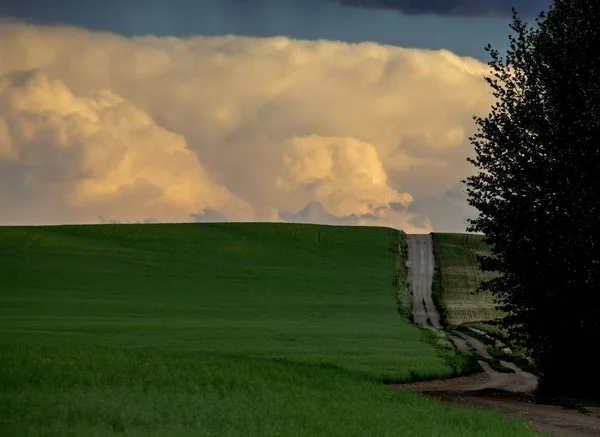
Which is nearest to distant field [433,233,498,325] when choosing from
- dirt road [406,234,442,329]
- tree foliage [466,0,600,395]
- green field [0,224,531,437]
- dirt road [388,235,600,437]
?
dirt road [406,234,442,329]

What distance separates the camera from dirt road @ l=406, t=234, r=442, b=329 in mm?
80500

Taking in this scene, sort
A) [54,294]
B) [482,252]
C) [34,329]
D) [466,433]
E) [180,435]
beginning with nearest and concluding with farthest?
[180,435] < [466,433] < [34,329] < [54,294] < [482,252]

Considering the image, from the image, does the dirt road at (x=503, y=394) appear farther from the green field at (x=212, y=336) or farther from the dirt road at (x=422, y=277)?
the green field at (x=212, y=336)

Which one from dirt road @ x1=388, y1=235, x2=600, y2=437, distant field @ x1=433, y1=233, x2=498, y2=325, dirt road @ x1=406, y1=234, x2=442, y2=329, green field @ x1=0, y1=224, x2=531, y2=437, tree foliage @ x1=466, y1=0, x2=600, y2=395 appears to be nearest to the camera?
green field @ x1=0, y1=224, x2=531, y2=437

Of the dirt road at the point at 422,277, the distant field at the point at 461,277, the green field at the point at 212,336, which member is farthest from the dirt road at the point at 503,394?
the distant field at the point at 461,277

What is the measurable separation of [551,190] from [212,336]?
23.5m

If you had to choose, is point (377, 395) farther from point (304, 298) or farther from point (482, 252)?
point (482, 252)

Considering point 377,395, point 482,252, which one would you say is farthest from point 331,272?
point 377,395

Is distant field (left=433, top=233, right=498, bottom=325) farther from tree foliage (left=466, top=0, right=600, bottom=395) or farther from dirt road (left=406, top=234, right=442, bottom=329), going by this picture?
tree foliage (left=466, top=0, right=600, bottom=395)

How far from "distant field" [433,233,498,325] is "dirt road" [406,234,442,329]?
1.15 metres

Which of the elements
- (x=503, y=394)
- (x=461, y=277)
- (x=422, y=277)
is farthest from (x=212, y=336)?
(x=461, y=277)

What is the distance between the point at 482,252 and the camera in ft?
374

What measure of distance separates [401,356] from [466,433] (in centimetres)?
2562

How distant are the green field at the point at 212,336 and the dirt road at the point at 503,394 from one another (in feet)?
5.36
